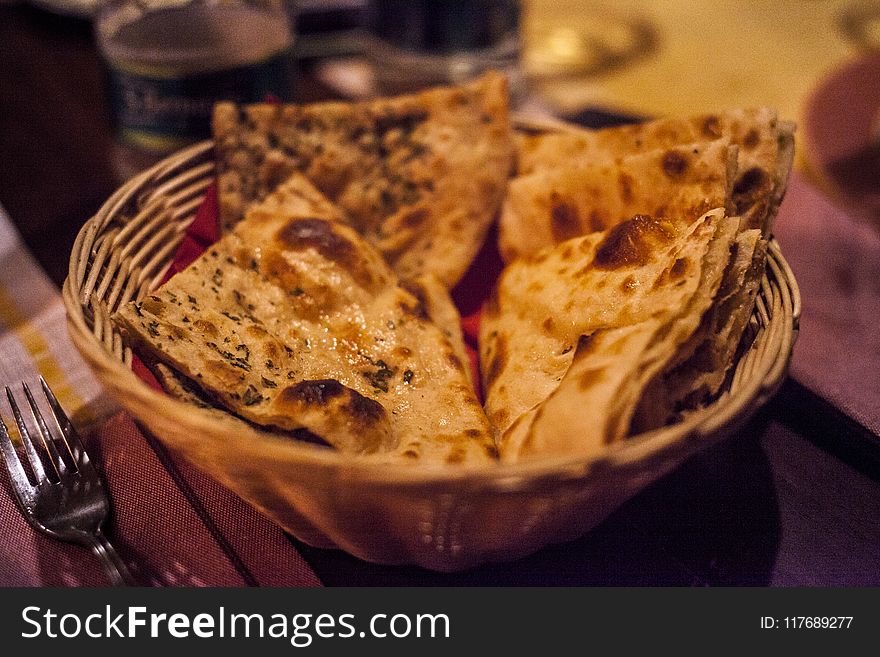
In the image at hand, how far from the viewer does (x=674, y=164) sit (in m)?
1.36

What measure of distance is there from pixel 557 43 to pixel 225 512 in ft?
8.22

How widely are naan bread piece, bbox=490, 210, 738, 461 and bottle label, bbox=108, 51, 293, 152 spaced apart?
A: 40.6 inches

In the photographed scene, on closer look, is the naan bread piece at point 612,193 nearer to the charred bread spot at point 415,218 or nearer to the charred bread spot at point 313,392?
the charred bread spot at point 415,218

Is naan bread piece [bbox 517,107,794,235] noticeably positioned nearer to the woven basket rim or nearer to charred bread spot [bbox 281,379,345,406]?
the woven basket rim

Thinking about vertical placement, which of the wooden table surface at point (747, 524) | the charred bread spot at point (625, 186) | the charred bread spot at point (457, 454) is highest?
the charred bread spot at point (625, 186)

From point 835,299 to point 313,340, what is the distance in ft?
3.72

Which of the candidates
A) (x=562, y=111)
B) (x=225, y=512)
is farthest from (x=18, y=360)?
(x=562, y=111)

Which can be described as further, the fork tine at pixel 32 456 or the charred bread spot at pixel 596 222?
the charred bread spot at pixel 596 222

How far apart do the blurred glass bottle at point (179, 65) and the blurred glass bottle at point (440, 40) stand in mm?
554

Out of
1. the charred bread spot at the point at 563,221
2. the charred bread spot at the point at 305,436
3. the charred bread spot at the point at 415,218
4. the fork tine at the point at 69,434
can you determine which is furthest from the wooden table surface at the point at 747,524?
the charred bread spot at the point at 415,218

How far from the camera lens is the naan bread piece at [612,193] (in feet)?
4.30

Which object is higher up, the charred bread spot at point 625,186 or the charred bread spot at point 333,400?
the charred bread spot at point 625,186

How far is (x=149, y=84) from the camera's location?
174 centimetres

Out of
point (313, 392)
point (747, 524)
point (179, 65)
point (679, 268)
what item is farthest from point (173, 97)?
point (747, 524)
